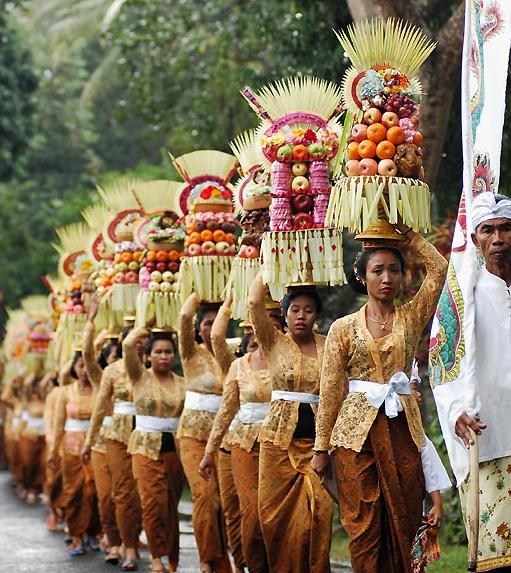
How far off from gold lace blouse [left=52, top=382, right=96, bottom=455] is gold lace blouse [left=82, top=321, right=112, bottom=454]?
0.47 m

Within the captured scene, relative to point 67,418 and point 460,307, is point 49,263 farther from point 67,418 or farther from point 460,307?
point 460,307

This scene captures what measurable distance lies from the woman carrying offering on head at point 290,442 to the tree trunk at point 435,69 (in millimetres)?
3583

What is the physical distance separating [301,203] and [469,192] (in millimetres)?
2095

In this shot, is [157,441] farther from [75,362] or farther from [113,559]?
[75,362]

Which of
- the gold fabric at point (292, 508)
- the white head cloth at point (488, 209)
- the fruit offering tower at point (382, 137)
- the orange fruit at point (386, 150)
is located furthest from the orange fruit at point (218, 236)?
the white head cloth at point (488, 209)

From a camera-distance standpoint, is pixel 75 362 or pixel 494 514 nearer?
pixel 494 514

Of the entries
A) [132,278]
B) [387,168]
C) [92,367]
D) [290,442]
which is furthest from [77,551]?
[387,168]

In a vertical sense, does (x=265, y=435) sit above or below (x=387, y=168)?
below

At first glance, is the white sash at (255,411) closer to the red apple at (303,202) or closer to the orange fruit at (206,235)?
the red apple at (303,202)

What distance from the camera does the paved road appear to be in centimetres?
1159

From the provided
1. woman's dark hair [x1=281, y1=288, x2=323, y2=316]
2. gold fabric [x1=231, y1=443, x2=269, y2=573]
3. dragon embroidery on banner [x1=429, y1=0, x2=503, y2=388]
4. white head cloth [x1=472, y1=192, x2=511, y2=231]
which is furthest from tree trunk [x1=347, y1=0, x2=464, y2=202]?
white head cloth [x1=472, y1=192, x2=511, y2=231]

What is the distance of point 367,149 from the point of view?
7254 mm

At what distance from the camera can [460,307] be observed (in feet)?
20.7

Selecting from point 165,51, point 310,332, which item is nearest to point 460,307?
point 310,332
